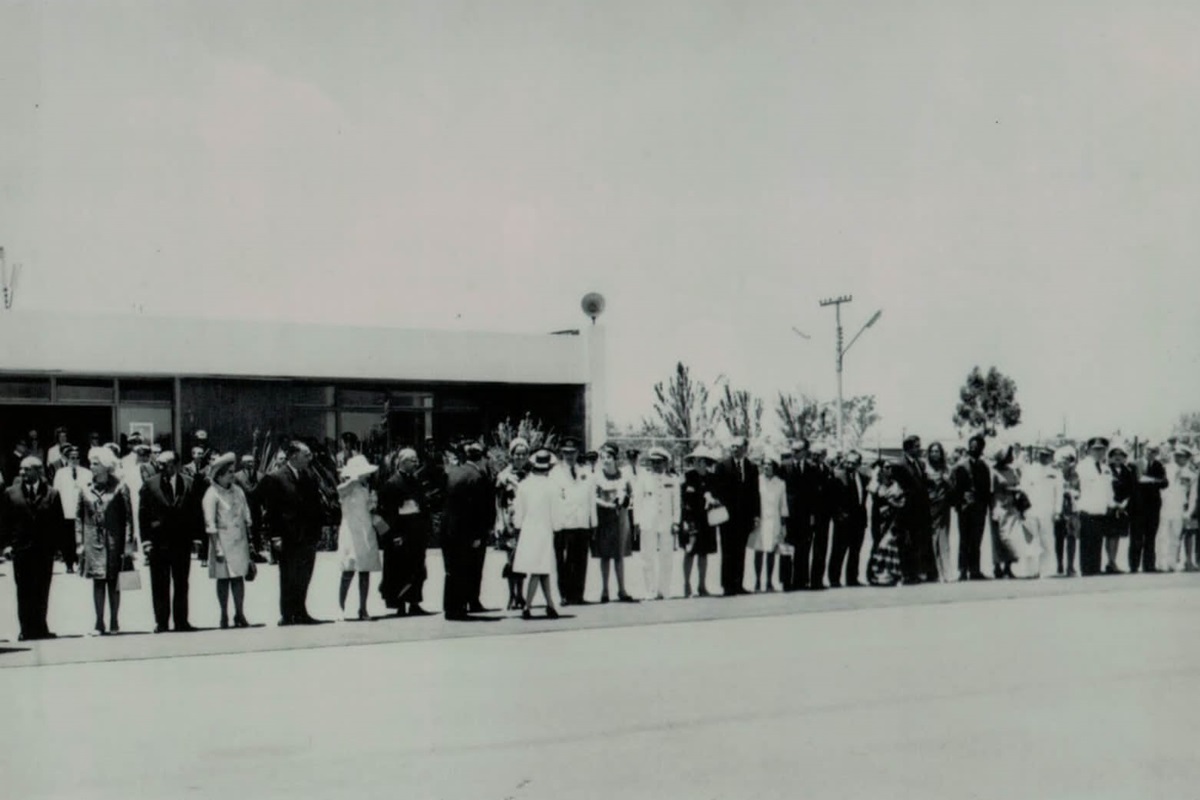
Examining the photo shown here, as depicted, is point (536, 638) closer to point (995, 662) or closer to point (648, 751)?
point (995, 662)

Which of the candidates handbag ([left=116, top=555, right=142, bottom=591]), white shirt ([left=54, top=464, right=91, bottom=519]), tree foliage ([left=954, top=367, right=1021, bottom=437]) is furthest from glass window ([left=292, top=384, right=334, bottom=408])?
tree foliage ([left=954, top=367, right=1021, bottom=437])

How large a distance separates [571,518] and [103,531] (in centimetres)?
440

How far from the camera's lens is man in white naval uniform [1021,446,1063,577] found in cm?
1867

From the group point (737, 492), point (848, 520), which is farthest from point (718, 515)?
point (848, 520)

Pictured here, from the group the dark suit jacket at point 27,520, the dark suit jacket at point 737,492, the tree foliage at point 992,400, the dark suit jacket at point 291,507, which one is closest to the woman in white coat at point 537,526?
the dark suit jacket at point 291,507

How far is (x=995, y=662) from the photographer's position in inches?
428

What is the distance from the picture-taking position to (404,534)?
1464cm

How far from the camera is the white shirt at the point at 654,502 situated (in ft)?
53.8

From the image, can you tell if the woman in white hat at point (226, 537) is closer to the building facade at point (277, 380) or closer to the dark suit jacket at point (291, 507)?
the dark suit jacket at point (291, 507)

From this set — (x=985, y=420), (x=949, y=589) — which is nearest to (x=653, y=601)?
(x=949, y=589)

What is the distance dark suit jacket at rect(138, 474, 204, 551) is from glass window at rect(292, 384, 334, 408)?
16.7 m

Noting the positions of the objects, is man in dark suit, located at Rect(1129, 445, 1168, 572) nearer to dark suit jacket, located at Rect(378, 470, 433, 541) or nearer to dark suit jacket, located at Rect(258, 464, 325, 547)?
dark suit jacket, located at Rect(378, 470, 433, 541)

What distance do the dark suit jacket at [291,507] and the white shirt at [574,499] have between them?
224 centimetres

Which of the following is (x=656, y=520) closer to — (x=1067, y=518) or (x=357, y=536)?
(x=357, y=536)
